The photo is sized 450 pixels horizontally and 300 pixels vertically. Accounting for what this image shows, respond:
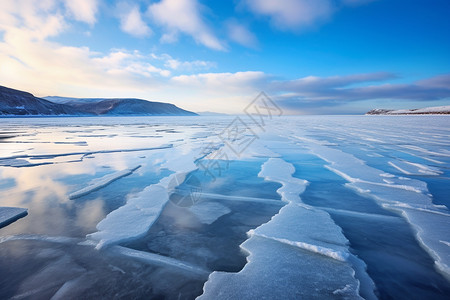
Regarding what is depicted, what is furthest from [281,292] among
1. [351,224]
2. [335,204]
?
[335,204]

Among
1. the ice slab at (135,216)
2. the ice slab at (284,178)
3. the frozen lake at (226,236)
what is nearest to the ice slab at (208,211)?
the frozen lake at (226,236)

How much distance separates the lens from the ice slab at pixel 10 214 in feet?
8.21

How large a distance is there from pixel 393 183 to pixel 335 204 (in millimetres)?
1634

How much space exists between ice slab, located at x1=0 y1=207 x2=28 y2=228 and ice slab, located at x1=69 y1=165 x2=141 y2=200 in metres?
0.58

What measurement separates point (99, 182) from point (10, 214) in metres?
1.35

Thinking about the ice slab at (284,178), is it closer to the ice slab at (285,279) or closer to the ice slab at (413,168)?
the ice slab at (285,279)

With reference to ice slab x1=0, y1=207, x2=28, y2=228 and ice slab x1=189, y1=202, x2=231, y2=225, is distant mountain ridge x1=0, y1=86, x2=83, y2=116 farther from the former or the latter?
ice slab x1=189, y1=202, x2=231, y2=225

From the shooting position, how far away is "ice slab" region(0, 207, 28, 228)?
8.21 feet

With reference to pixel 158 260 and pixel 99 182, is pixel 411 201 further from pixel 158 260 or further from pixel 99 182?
pixel 99 182

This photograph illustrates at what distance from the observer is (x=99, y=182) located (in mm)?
3953

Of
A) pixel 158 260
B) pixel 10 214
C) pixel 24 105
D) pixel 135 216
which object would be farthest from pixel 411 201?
pixel 24 105

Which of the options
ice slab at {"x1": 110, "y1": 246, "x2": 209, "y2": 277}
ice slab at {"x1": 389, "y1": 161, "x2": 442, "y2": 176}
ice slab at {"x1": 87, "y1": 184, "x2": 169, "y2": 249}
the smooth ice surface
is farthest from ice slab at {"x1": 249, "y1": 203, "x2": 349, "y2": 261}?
ice slab at {"x1": 389, "y1": 161, "x2": 442, "y2": 176}

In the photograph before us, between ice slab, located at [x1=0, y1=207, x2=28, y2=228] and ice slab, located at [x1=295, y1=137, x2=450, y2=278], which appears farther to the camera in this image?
ice slab, located at [x1=0, y1=207, x2=28, y2=228]


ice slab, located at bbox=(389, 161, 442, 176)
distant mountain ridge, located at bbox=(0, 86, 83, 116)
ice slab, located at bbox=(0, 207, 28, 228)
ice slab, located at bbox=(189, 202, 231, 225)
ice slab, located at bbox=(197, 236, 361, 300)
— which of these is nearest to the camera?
ice slab, located at bbox=(197, 236, 361, 300)
